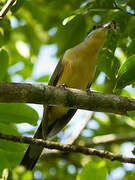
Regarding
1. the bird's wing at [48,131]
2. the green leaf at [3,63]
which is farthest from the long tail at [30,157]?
the green leaf at [3,63]

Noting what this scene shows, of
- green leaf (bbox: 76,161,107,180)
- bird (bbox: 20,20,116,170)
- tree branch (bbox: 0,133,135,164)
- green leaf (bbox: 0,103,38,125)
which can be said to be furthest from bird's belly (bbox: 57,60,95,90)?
green leaf (bbox: 76,161,107,180)

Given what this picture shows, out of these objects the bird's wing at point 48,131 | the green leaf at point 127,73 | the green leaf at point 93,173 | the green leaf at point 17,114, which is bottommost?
the bird's wing at point 48,131

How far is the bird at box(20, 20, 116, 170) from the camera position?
440 cm

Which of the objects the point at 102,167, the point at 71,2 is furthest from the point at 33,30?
the point at 102,167

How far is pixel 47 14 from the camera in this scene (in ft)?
19.0

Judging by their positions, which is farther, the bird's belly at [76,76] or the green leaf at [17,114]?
the bird's belly at [76,76]

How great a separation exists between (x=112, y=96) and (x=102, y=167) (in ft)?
2.52

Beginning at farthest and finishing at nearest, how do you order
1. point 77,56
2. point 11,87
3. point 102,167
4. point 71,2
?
point 71,2 → point 77,56 → point 11,87 → point 102,167

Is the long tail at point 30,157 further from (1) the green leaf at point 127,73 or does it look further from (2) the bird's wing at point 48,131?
(1) the green leaf at point 127,73

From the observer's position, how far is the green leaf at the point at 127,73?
2.94m

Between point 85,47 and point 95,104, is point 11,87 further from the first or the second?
point 85,47

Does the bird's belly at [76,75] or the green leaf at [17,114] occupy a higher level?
the green leaf at [17,114]

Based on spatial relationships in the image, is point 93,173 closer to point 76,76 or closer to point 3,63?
point 3,63

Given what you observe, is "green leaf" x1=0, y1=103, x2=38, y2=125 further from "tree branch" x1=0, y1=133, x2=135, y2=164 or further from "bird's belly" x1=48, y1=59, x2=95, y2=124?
"bird's belly" x1=48, y1=59, x2=95, y2=124
